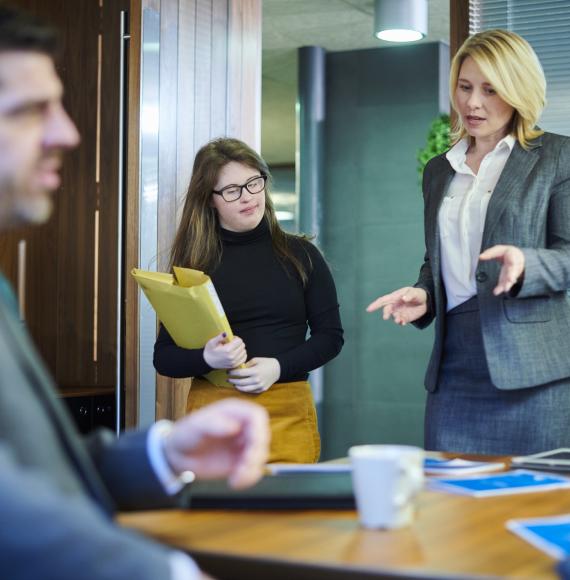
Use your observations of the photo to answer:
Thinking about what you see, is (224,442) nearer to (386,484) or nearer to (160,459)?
(160,459)

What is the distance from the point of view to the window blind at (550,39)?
11.4 feet

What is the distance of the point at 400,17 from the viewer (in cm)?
607

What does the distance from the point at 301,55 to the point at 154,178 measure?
412 centimetres

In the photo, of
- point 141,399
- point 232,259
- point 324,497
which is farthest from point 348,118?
point 324,497

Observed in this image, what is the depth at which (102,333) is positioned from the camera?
429cm

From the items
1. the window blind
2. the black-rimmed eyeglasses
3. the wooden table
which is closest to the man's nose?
the wooden table

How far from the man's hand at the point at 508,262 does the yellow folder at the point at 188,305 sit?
820 mm

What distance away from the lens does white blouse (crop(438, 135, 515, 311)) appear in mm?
2641

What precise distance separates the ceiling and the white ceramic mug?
5.73 m

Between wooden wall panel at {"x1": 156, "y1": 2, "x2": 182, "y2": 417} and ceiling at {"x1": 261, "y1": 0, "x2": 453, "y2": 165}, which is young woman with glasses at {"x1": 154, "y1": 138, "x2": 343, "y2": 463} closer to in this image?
wooden wall panel at {"x1": 156, "y1": 2, "x2": 182, "y2": 417}

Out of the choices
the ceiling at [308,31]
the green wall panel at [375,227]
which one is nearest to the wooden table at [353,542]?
the ceiling at [308,31]

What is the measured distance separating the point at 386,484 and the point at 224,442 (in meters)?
0.22

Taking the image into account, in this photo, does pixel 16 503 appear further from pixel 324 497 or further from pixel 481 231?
pixel 481 231

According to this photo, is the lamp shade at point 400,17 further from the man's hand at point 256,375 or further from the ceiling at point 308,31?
the man's hand at point 256,375
